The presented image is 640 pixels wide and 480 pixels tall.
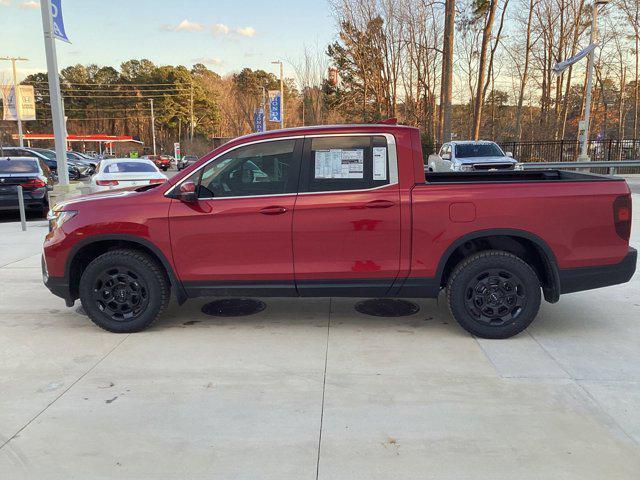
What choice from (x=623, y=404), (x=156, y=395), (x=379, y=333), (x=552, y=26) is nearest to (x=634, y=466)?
(x=623, y=404)

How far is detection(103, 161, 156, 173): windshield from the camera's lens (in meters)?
13.9

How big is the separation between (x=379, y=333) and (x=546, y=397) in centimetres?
164

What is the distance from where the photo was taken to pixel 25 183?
12.7 metres

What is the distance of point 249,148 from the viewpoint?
15.7 ft

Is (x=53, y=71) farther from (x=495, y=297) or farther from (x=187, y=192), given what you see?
(x=495, y=297)

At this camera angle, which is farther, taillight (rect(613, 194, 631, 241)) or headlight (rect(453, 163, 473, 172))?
headlight (rect(453, 163, 473, 172))

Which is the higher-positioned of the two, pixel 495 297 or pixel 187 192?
pixel 187 192

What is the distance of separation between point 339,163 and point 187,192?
1.37 metres

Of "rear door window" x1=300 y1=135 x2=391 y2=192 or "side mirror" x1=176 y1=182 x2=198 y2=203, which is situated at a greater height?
"rear door window" x1=300 y1=135 x2=391 y2=192

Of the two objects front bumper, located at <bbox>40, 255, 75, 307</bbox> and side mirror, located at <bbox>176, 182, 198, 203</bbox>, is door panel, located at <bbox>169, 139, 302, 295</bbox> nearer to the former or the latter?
side mirror, located at <bbox>176, 182, 198, 203</bbox>

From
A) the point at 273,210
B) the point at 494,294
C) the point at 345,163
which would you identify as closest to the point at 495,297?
the point at 494,294

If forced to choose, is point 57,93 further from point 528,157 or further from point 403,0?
point 528,157

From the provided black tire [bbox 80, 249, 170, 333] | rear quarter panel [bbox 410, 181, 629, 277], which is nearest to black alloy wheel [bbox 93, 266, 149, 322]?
black tire [bbox 80, 249, 170, 333]

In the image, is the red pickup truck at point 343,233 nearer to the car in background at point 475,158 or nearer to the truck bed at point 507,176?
the truck bed at point 507,176
